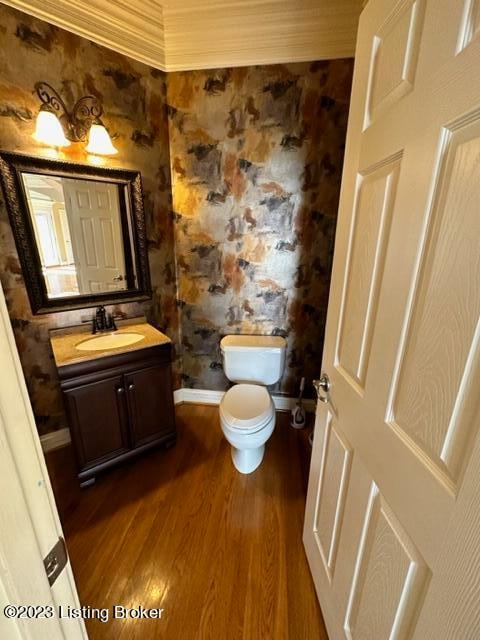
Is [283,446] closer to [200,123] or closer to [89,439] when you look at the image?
[89,439]

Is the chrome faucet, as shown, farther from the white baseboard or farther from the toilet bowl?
the toilet bowl

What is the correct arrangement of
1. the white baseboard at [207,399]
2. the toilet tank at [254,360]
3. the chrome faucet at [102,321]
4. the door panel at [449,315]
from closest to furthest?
1. the door panel at [449,315]
2. the chrome faucet at [102,321]
3. the toilet tank at [254,360]
4. the white baseboard at [207,399]

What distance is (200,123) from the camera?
6.24 ft

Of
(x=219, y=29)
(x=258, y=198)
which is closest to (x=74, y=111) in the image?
(x=219, y=29)

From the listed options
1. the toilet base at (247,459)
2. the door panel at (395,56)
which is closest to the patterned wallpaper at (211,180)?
the toilet base at (247,459)

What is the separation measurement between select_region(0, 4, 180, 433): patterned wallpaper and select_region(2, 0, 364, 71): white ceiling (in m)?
0.10

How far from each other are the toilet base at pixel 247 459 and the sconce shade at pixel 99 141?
1993 millimetres

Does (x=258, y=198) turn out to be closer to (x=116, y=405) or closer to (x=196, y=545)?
(x=116, y=405)

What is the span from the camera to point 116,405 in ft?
5.37

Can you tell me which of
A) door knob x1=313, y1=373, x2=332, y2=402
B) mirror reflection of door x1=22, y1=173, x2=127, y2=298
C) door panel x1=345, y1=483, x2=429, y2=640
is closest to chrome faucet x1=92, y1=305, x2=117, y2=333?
mirror reflection of door x1=22, y1=173, x2=127, y2=298

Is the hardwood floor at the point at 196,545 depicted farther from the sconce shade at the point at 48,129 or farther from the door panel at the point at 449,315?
the sconce shade at the point at 48,129

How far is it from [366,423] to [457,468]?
0.29 m

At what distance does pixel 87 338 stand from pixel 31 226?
721 mm

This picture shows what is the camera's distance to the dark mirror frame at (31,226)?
1492 millimetres
